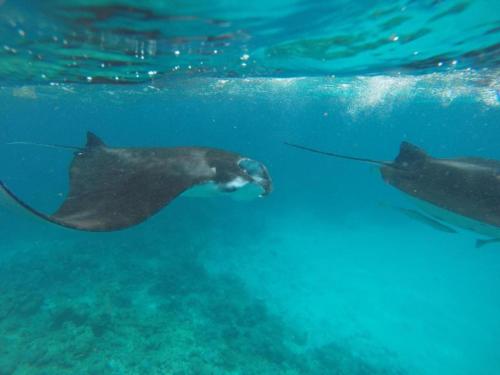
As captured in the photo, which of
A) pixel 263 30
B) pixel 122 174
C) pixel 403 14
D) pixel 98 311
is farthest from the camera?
pixel 98 311

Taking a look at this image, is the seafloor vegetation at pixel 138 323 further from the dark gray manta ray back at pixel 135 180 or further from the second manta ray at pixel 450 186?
the second manta ray at pixel 450 186

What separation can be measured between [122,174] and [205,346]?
24.0ft

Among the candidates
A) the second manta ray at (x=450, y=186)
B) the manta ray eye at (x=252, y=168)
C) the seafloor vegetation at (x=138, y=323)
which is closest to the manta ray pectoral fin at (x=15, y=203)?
the manta ray eye at (x=252, y=168)

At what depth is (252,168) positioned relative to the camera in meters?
6.23

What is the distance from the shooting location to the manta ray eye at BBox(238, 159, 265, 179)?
6129mm

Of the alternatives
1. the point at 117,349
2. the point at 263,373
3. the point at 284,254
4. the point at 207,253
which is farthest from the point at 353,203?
the point at 117,349

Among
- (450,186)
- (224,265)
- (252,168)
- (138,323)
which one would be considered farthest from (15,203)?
(224,265)

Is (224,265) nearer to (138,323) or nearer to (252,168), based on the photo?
(138,323)

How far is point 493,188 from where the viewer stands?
20.6 feet

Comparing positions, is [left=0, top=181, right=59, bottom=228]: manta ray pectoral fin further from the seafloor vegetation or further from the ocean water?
the seafloor vegetation

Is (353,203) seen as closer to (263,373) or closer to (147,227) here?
(147,227)

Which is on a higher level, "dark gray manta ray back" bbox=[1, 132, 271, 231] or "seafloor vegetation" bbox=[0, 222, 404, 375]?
"dark gray manta ray back" bbox=[1, 132, 271, 231]

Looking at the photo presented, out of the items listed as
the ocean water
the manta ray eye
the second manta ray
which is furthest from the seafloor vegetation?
the second manta ray

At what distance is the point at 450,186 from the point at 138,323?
10375 mm
